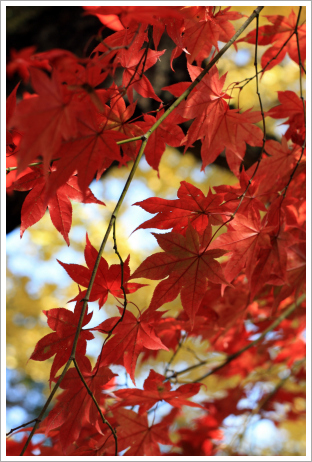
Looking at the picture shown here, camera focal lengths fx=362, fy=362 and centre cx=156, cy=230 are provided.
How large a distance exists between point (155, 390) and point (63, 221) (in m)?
0.39

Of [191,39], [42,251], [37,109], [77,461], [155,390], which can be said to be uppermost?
[42,251]

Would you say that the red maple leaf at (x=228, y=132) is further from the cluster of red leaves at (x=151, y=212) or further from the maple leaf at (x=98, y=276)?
the maple leaf at (x=98, y=276)

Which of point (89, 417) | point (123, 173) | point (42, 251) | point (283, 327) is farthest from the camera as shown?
point (123, 173)

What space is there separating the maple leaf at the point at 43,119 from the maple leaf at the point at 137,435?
578 mm

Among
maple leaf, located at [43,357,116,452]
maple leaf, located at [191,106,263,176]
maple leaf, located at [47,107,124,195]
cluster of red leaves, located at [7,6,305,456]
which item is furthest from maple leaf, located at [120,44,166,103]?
maple leaf, located at [43,357,116,452]

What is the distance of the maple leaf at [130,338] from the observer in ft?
2.15

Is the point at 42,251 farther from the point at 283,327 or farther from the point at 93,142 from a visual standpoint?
the point at 93,142

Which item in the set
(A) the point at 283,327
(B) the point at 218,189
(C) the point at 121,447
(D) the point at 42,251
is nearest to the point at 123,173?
(D) the point at 42,251

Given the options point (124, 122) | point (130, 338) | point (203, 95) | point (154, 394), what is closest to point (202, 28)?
point (203, 95)

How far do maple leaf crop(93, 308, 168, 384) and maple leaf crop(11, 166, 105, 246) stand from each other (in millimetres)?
182

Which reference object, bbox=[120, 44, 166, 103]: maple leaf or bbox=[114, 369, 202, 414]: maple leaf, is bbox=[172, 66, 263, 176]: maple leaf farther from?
bbox=[114, 369, 202, 414]: maple leaf

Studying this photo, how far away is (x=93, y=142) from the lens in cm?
50

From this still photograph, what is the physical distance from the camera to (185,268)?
0.62 m

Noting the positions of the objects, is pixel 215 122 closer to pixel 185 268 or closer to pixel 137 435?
pixel 185 268
